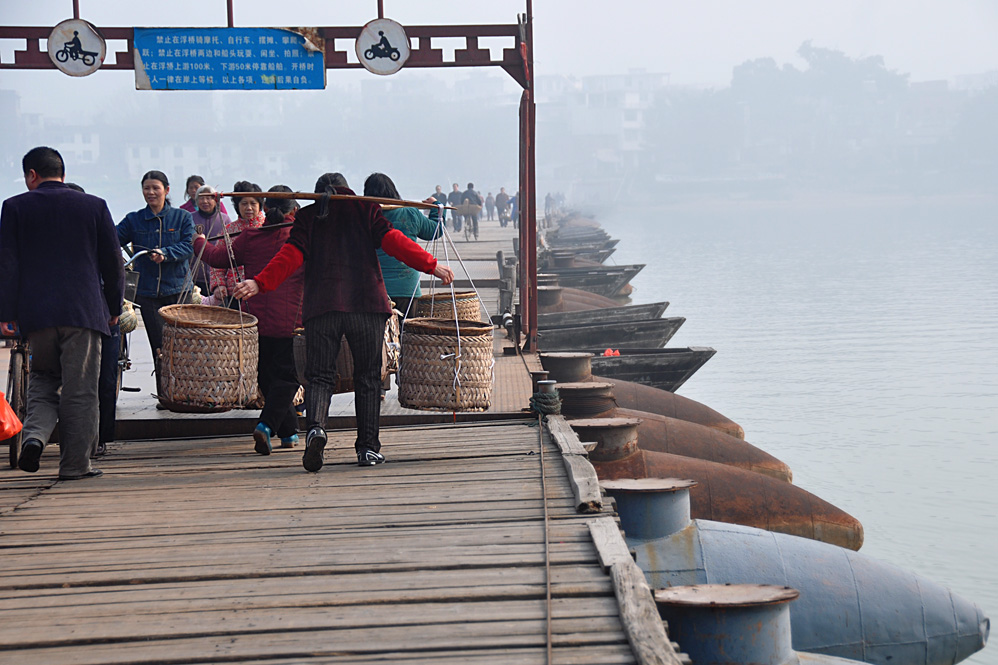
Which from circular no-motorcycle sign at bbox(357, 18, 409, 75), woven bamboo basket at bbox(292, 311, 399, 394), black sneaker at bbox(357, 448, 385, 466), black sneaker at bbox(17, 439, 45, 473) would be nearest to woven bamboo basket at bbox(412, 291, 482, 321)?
woven bamboo basket at bbox(292, 311, 399, 394)

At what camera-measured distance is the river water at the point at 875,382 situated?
52.3 ft

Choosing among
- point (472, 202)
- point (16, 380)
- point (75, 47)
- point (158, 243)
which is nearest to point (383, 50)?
point (75, 47)

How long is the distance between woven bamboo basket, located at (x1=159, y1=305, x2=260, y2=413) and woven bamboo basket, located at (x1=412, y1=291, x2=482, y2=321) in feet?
7.57

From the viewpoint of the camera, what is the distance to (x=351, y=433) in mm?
7656

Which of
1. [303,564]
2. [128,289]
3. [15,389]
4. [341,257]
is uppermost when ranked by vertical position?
[341,257]

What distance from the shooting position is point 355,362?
6.52 m

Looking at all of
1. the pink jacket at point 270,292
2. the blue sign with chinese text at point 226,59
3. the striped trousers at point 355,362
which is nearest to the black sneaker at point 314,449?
the striped trousers at point 355,362

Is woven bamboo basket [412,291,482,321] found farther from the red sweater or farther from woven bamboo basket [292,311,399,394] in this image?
the red sweater

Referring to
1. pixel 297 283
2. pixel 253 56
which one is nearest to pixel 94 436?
pixel 297 283

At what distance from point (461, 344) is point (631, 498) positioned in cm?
150

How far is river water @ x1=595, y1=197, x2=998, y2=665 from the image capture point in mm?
15945

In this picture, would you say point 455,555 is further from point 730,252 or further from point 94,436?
point 730,252

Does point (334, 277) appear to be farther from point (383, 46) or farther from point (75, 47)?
point (75, 47)

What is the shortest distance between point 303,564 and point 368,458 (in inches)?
75.0
